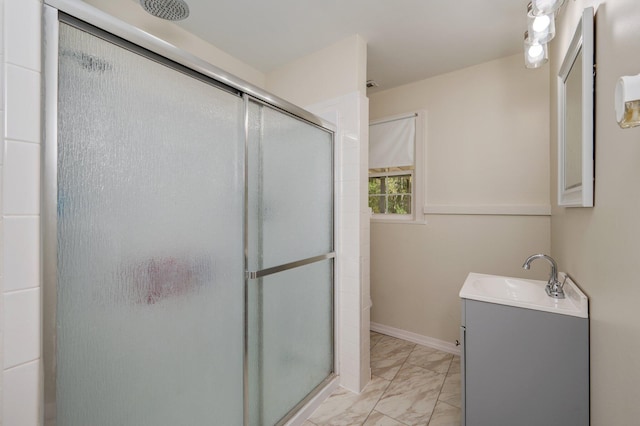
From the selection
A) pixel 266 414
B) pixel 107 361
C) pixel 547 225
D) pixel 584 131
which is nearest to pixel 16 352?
pixel 107 361

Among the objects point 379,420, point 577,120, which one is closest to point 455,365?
point 379,420

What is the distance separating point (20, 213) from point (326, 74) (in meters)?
1.89

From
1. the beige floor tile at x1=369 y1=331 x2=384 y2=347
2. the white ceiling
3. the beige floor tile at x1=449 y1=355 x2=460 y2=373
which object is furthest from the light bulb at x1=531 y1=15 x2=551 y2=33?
the beige floor tile at x1=369 y1=331 x2=384 y2=347

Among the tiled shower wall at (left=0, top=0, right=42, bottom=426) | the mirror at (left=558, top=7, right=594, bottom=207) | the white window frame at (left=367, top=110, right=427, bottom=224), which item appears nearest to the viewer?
the tiled shower wall at (left=0, top=0, right=42, bottom=426)

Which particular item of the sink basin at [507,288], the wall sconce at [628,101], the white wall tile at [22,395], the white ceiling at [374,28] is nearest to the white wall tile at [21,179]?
the white wall tile at [22,395]

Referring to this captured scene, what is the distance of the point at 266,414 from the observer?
1.48 m

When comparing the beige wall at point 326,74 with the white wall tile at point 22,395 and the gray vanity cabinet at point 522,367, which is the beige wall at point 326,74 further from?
the white wall tile at point 22,395

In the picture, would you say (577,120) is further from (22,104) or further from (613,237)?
(22,104)

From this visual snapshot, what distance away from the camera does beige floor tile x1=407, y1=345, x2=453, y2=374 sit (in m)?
2.22

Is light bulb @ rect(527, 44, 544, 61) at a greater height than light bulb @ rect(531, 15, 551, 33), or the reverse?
light bulb @ rect(531, 15, 551, 33)

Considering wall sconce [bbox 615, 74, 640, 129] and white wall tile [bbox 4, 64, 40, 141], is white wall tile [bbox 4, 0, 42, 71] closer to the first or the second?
white wall tile [bbox 4, 64, 40, 141]

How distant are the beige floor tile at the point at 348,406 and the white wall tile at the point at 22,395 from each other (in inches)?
55.5

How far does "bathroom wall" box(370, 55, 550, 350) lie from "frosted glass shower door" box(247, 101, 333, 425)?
102cm

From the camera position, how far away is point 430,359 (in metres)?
2.35
